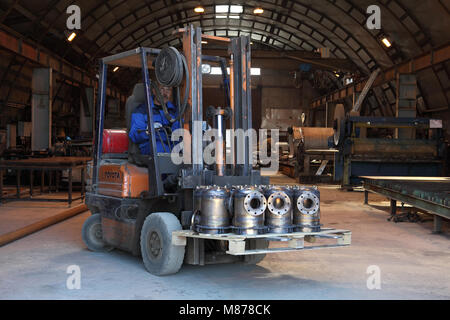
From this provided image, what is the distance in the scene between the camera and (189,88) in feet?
15.2

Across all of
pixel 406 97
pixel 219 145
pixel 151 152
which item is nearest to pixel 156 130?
pixel 151 152

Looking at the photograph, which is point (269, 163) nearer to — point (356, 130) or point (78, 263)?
point (356, 130)

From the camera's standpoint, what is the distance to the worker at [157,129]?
502 centimetres

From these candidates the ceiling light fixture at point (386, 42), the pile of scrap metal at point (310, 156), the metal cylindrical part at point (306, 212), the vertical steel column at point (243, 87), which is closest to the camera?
the metal cylindrical part at point (306, 212)

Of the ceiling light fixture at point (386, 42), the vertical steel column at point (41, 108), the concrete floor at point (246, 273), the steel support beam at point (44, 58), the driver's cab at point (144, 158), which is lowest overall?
the concrete floor at point (246, 273)

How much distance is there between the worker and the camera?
5020 mm

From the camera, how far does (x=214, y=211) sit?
413 cm

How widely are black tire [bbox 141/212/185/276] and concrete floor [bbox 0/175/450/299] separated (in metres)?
0.12

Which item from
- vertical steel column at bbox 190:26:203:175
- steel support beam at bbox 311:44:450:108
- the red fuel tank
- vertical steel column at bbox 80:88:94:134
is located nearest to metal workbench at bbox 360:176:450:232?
vertical steel column at bbox 190:26:203:175

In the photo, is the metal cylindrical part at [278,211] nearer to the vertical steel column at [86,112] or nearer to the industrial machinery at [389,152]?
the industrial machinery at [389,152]

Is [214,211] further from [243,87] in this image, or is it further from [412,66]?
[412,66]

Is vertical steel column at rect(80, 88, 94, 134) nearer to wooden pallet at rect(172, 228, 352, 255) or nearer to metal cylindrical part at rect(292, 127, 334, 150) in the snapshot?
metal cylindrical part at rect(292, 127, 334, 150)

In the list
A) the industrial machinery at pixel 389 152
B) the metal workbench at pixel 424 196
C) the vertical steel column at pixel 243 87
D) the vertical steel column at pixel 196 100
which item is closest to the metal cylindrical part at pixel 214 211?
the vertical steel column at pixel 196 100

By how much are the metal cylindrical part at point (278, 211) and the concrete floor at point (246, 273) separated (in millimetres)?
574
